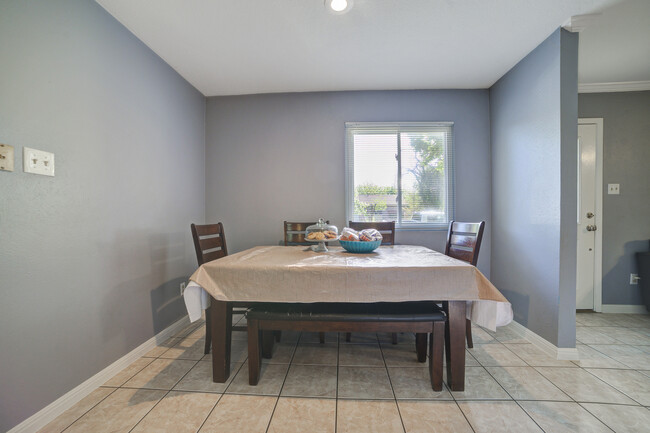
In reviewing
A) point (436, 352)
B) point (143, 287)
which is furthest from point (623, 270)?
point (143, 287)

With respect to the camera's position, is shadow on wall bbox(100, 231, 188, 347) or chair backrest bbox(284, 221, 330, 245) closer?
shadow on wall bbox(100, 231, 188, 347)

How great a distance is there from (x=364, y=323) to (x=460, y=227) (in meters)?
1.18

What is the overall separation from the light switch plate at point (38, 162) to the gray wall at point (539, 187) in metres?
3.38

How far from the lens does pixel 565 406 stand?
1394 mm

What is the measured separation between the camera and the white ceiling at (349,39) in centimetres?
175

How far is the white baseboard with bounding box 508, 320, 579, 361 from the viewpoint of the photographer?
189 centimetres

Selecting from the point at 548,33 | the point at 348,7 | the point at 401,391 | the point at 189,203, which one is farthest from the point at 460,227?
the point at 189,203

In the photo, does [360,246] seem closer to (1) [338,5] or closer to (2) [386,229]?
(2) [386,229]

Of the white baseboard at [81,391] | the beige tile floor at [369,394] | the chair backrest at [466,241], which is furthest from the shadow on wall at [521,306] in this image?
the white baseboard at [81,391]

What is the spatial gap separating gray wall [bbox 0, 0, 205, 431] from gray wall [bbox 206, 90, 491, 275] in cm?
71

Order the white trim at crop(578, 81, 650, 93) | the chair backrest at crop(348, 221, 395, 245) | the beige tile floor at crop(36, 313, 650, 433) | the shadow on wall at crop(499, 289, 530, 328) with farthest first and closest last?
the white trim at crop(578, 81, 650, 93)
the chair backrest at crop(348, 221, 395, 245)
the shadow on wall at crop(499, 289, 530, 328)
the beige tile floor at crop(36, 313, 650, 433)

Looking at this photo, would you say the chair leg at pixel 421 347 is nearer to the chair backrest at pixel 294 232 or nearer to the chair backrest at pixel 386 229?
the chair backrest at pixel 386 229

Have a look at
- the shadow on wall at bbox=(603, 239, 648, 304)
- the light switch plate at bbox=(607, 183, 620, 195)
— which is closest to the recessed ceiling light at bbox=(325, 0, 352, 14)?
the light switch plate at bbox=(607, 183, 620, 195)

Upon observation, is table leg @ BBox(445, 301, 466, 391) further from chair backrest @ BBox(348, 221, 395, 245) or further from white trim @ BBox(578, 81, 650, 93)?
white trim @ BBox(578, 81, 650, 93)
